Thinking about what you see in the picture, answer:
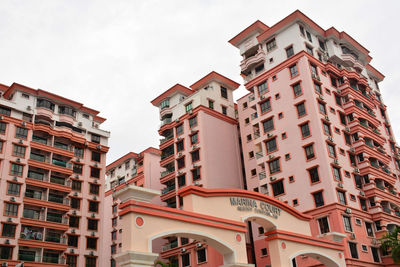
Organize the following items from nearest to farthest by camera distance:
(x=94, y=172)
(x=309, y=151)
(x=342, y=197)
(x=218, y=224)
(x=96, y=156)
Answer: (x=218, y=224), (x=342, y=197), (x=309, y=151), (x=94, y=172), (x=96, y=156)

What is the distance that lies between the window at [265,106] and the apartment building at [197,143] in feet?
24.6

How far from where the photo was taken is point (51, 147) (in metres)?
50.7

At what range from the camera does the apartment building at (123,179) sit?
6544 centimetres

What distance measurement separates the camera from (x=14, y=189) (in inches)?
1805

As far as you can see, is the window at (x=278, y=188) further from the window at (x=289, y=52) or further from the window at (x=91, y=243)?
the window at (x=91, y=243)

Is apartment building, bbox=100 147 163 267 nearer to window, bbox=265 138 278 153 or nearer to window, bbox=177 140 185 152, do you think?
window, bbox=177 140 185 152

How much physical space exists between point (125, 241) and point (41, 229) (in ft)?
105

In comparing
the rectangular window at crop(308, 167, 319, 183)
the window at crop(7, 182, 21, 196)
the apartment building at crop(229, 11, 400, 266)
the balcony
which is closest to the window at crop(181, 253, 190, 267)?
the apartment building at crop(229, 11, 400, 266)

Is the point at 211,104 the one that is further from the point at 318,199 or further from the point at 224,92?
the point at 318,199

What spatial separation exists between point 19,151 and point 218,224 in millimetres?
33713

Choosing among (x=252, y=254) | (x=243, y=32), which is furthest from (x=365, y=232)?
(x=243, y=32)

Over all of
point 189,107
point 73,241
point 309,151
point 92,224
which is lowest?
point 73,241

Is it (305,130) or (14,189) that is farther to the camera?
(14,189)

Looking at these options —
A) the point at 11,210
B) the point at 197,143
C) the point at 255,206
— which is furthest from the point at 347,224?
the point at 11,210
